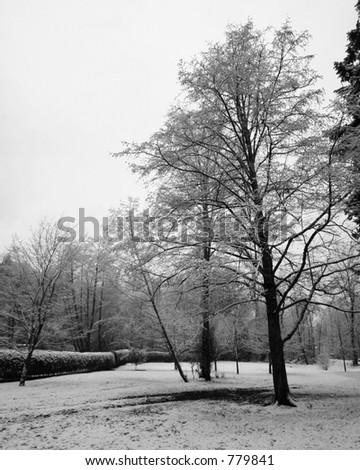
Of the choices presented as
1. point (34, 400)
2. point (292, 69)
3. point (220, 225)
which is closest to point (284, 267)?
point (220, 225)

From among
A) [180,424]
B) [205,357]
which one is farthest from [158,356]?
[180,424]

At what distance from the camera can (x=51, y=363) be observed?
55.6 feet

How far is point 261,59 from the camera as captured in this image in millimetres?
7262

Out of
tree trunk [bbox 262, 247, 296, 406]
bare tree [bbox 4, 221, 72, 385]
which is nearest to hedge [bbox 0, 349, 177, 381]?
bare tree [bbox 4, 221, 72, 385]

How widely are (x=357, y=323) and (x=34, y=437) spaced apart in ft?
71.1

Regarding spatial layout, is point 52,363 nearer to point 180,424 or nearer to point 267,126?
point 180,424

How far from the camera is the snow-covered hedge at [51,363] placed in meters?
14.4

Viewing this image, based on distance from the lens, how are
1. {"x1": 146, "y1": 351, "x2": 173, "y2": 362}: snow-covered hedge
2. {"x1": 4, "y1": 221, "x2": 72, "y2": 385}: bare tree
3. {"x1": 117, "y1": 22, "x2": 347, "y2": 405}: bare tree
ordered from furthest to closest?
{"x1": 146, "y1": 351, "x2": 173, "y2": 362}: snow-covered hedge < {"x1": 4, "y1": 221, "x2": 72, "y2": 385}: bare tree < {"x1": 117, "y1": 22, "x2": 347, "y2": 405}: bare tree

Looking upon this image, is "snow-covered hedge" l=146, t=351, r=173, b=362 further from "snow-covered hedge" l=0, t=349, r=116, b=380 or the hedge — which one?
"snow-covered hedge" l=0, t=349, r=116, b=380

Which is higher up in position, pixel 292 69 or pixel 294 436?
pixel 292 69

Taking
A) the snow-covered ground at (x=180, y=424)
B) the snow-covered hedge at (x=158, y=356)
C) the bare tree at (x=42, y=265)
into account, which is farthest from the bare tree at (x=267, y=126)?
the snow-covered hedge at (x=158, y=356)

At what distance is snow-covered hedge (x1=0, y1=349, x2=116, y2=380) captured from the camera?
14359 mm

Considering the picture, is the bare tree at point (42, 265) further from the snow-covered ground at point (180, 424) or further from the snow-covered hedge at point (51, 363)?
the snow-covered ground at point (180, 424)

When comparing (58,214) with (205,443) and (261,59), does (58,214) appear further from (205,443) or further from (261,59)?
(205,443)
